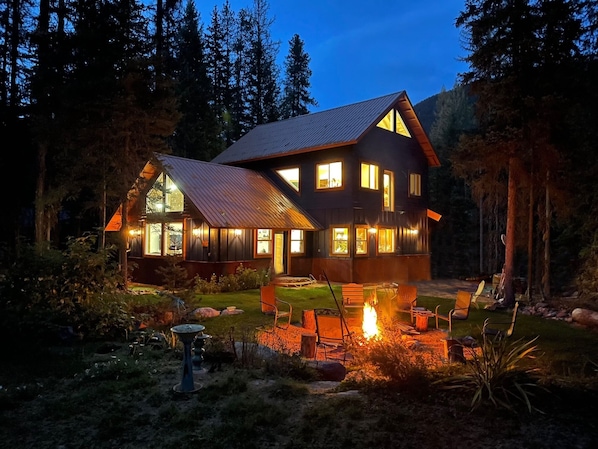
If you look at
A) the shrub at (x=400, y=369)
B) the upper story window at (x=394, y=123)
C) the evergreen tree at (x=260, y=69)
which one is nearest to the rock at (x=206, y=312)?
the shrub at (x=400, y=369)

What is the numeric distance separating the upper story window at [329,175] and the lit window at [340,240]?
1.88 m

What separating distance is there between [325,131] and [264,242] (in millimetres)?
5840

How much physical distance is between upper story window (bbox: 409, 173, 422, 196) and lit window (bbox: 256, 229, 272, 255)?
7.69m

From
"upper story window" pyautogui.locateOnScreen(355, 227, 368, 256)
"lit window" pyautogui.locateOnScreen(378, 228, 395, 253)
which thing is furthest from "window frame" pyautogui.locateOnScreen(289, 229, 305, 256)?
"lit window" pyautogui.locateOnScreen(378, 228, 395, 253)

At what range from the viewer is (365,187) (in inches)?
705

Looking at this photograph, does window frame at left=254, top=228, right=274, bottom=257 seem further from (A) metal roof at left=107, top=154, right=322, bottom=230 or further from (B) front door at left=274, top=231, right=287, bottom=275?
(A) metal roof at left=107, top=154, right=322, bottom=230

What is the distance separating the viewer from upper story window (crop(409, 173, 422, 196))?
67.4ft

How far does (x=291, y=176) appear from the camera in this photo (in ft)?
63.8

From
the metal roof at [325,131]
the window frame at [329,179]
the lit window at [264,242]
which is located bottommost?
the lit window at [264,242]

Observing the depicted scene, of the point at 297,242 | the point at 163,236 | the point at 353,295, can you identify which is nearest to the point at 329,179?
the point at 297,242

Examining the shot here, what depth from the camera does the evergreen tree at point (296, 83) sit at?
4041cm

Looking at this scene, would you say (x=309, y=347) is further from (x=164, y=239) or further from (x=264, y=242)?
(x=164, y=239)

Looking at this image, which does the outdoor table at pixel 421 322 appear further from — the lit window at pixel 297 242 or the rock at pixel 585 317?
the lit window at pixel 297 242

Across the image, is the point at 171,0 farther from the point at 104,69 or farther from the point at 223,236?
the point at 223,236
